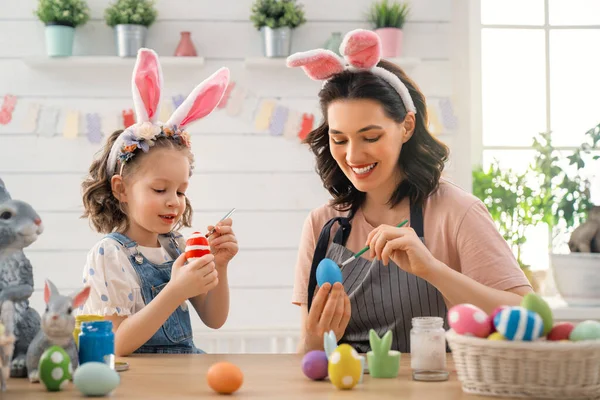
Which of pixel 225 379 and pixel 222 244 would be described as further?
pixel 222 244

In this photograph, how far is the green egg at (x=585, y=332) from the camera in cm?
107

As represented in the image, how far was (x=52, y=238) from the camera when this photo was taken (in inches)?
119

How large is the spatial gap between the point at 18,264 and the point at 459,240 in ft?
3.46

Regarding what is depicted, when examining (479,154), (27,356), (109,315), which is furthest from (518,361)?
(479,154)

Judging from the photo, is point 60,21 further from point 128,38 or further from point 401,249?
point 401,249

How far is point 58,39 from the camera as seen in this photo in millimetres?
2924

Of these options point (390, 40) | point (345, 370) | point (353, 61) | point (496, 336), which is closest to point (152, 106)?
point (353, 61)

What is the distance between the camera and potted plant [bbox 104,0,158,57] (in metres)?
2.93

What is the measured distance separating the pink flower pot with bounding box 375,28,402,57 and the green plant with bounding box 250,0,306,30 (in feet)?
1.08

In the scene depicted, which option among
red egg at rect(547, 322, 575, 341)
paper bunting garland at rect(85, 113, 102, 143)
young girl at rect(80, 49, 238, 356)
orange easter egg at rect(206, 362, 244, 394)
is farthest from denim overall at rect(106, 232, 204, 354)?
paper bunting garland at rect(85, 113, 102, 143)

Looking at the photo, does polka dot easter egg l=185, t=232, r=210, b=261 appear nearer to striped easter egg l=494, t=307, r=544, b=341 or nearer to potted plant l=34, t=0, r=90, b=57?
striped easter egg l=494, t=307, r=544, b=341

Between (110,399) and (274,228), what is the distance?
6.44ft

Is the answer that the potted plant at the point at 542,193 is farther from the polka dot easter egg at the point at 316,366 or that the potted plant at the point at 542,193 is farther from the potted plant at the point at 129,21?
the polka dot easter egg at the point at 316,366

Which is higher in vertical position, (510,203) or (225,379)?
(510,203)
